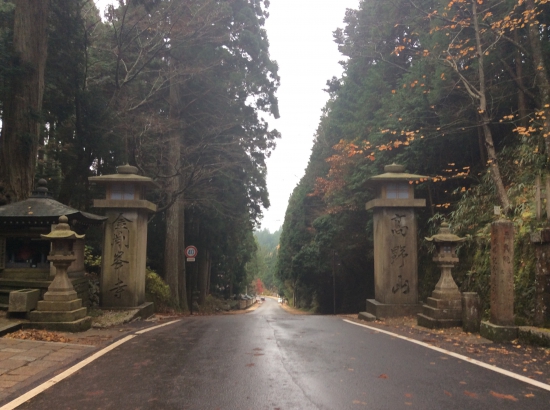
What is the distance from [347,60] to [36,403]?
26.1 meters

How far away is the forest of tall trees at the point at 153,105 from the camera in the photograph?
14.0 metres

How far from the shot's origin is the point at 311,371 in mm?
6281

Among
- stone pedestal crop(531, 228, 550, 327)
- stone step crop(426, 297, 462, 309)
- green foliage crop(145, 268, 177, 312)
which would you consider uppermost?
stone pedestal crop(531, 228, 550, 327)

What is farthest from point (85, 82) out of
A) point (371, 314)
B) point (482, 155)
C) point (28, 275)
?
point (482, 155)

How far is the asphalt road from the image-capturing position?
491cm

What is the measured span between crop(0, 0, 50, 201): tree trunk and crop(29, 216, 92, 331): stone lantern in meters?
3.73

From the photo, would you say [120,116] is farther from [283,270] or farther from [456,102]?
[283,270]

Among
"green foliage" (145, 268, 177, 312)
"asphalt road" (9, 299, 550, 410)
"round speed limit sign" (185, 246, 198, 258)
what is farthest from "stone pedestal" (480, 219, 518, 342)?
"round speed limit sign" (185, 246, 198, 258)

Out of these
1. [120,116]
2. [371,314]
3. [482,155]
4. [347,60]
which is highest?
[347,60]

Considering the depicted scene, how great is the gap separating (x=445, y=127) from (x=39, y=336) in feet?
46.0

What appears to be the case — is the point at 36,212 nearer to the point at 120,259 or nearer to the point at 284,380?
the point at 120,259

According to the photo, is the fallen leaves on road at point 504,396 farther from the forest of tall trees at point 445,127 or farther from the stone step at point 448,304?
the stone step at point 448,304

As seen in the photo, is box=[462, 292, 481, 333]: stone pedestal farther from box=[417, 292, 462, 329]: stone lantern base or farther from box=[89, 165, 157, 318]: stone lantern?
box=[89, 165, 157, 318]: stone lantern

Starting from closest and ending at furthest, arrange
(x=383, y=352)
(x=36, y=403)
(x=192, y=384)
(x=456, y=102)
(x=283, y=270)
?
1. (x=36, y=403)
2. (x=192, y=384)
3. (x=383, y=352)
4. (x=456, y=102)
5. (x=283, y=270)
